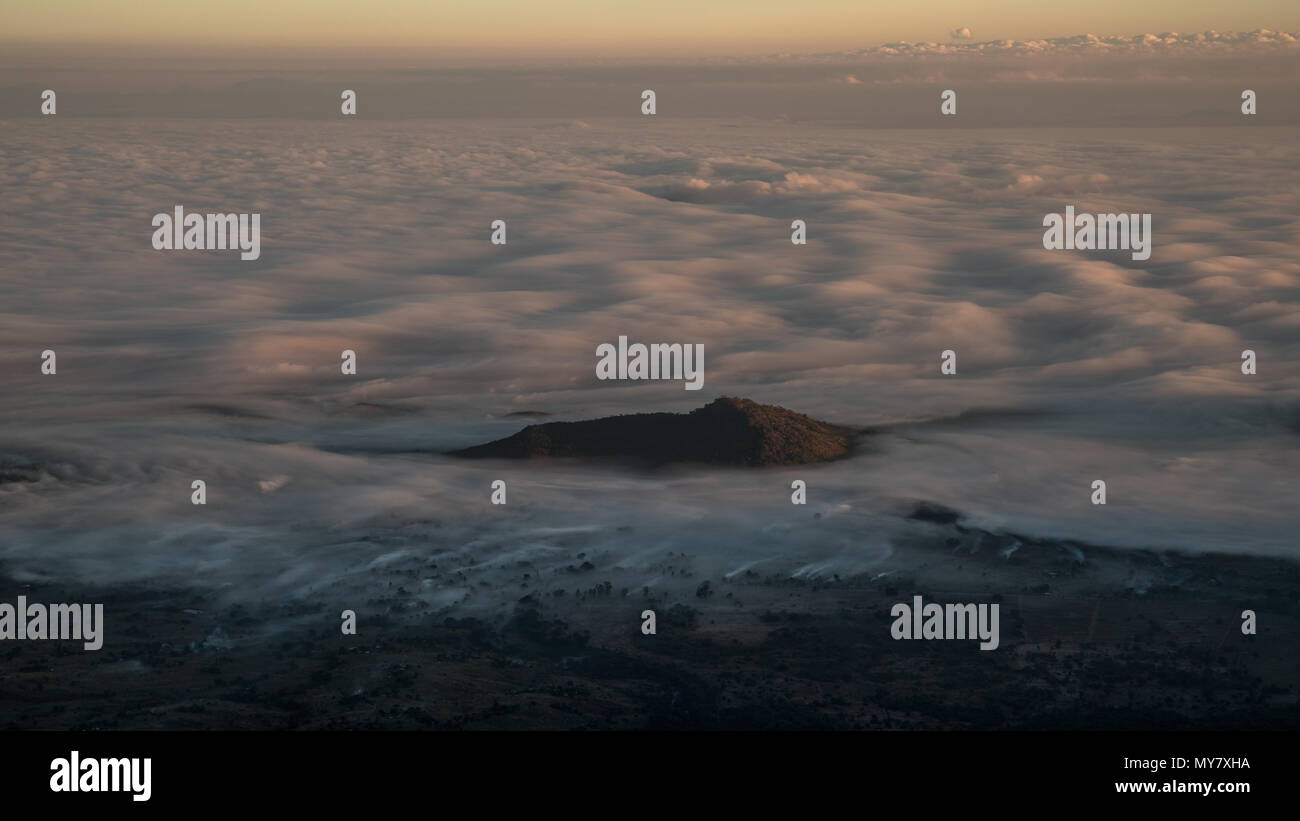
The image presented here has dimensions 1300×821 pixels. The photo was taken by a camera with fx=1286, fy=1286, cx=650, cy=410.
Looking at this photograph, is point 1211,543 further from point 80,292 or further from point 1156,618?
point 80,292
